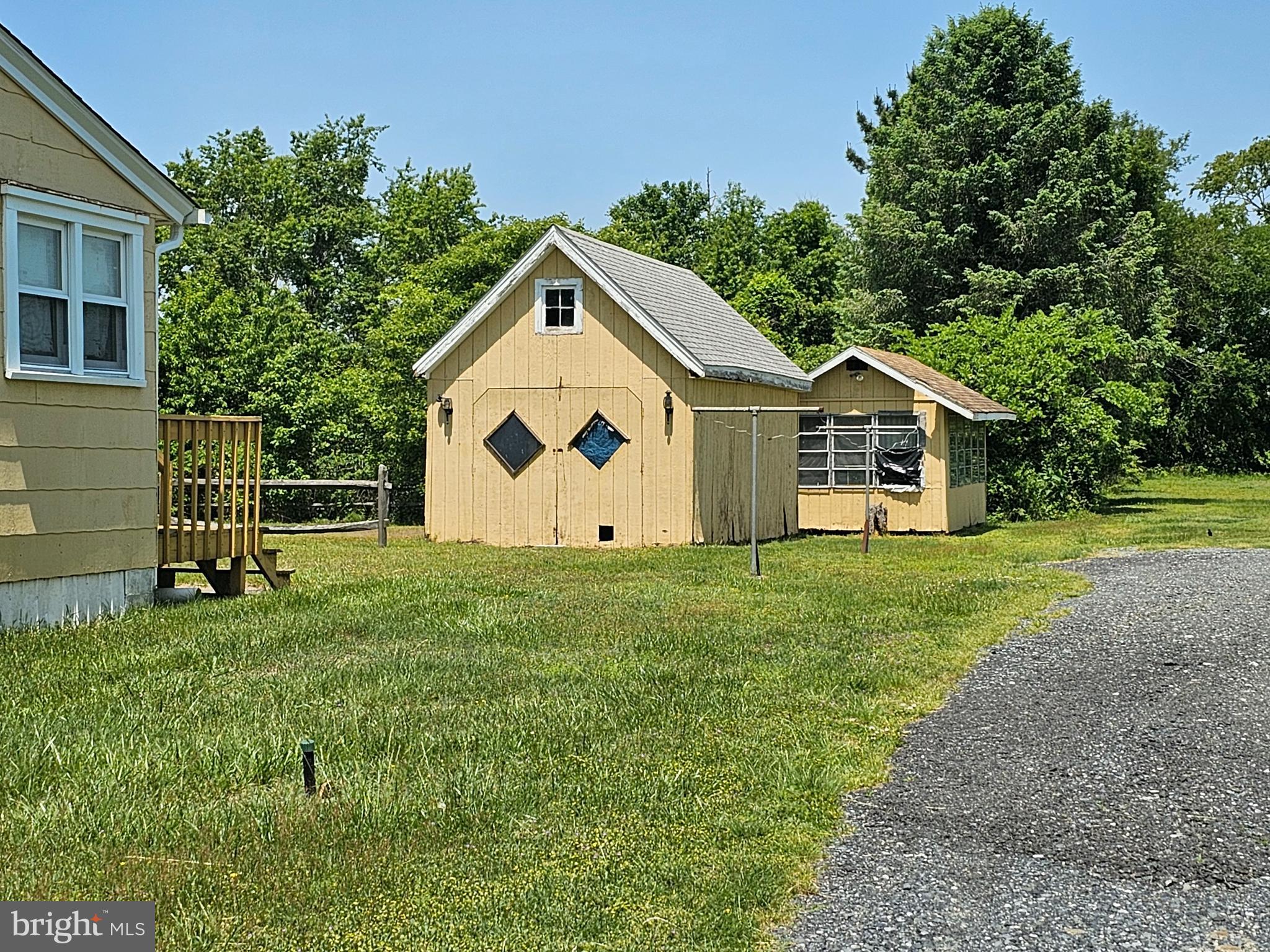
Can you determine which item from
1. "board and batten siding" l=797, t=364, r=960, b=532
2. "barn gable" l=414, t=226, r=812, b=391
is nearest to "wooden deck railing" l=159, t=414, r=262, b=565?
"barn gable" l=414, t=226, r=812, b=391

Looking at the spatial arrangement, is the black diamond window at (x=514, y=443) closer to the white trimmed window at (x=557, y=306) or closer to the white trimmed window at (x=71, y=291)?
the white trimmed window at (x=557, y=306)

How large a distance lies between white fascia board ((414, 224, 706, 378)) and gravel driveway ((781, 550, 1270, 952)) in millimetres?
10633

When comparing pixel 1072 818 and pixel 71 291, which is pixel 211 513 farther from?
pixel 1072 818

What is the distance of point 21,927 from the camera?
185 inches

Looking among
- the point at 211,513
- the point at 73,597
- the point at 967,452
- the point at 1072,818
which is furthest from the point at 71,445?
the point at 967,452

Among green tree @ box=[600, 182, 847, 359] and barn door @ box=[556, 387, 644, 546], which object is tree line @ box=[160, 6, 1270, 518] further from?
barn door @ box=[556, 387, 644, 546]

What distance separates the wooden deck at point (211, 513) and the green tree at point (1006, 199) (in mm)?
23757

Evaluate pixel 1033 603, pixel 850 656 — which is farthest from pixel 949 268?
pixel 850 656

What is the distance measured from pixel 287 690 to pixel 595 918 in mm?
4288

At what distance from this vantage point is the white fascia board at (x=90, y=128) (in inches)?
438

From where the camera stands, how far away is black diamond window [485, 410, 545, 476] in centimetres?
2148

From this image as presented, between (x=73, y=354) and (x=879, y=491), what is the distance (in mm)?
16039

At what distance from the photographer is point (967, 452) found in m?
26.2

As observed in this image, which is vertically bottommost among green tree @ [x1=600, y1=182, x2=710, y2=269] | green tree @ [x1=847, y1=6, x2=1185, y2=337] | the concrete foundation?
the concrete foundation
